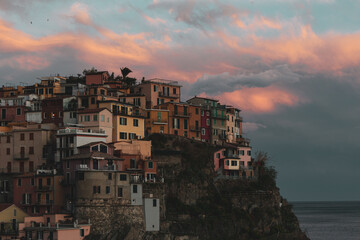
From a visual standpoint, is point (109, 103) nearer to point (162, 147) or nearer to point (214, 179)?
point (162, 147)

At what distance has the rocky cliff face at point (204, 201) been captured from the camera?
97938 mm

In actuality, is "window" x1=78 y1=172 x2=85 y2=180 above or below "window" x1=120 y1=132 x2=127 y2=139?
below

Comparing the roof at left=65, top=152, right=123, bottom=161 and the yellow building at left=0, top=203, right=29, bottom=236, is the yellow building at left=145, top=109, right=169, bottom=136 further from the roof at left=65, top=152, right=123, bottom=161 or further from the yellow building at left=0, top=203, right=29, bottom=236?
the yellow building at left=0, top=203, right=29, bottom=236

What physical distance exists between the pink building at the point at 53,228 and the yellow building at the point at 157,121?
111ft

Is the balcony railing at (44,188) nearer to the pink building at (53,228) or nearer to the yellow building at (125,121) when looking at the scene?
the pink building at (53,228)

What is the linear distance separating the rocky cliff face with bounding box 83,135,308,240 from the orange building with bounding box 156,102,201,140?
316 inches

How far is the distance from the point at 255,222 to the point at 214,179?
1122 centimetres

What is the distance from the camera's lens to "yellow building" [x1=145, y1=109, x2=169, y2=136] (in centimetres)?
11688

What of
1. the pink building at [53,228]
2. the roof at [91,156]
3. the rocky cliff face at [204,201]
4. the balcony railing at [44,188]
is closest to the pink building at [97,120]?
the rocky cliff face at [204,201]

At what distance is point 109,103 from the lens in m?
109

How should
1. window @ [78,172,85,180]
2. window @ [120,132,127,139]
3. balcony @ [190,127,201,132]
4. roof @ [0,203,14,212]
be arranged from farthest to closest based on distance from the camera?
balcony @ [190,127,201,132] → window @ [120,132,127,139] → roof @ [0,203,14,212] → window @ [78,172,85,180]

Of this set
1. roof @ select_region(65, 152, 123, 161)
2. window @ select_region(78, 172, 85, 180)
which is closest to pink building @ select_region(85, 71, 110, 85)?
roof @ select_region(65, 152, 123, 161)

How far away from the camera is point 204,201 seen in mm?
103875

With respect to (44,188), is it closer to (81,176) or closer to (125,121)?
(81,176)
